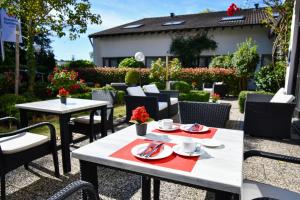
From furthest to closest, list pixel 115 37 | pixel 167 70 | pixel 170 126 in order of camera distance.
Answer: pixel 115 37
pixel 167 70
pixel 170 126

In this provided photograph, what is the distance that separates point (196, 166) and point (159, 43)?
15007 mm

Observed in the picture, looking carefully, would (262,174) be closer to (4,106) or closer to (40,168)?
(40,168)

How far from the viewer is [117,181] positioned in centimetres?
264

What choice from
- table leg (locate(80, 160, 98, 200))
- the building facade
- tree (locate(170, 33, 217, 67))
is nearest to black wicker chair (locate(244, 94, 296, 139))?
table leg (locate(80, 160, 98, 200))

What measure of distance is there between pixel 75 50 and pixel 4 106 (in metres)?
18.1

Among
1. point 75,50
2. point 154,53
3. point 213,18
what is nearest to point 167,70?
point 154,53

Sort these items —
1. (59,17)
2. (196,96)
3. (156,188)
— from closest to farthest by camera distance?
(156,188) < (59,17) < (196,96)

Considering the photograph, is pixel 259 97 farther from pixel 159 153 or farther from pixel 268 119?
pixel 159 153

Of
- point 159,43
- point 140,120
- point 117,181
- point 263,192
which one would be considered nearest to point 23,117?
point 117,181

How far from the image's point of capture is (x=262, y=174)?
282 cm

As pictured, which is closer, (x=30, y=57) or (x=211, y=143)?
(x=211, y=143)

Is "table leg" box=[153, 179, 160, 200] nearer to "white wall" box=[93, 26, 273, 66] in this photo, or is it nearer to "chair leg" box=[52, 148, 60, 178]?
"chair leg" box=[52, 148, 60, 178]

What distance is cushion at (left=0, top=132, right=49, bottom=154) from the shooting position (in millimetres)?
2232

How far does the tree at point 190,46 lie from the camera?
14.3 m
